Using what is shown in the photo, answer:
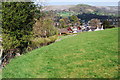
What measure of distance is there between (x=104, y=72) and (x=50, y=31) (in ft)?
76.0

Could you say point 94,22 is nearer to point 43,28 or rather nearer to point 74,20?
point 74,20

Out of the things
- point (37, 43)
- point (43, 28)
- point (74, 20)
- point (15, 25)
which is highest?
point (15, 25)

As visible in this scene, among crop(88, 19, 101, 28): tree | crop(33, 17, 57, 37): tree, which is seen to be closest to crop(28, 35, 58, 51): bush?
crop(33, 17, 57, 37): tree

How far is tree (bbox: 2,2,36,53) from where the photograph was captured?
1024 centimetres

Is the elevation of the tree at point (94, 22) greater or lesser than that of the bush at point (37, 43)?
lesser

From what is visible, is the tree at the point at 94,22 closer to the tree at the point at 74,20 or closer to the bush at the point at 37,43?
the tree at the point at 74,20

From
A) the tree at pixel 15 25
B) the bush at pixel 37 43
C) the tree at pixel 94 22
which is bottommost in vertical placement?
the tree at pixel 94 22

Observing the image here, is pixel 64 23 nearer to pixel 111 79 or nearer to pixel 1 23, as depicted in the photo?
pixel 1 23

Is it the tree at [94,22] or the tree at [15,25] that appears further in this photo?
the tree at [94,22]

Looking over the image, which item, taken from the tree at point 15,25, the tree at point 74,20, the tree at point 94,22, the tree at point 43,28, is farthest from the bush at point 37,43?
the tree at point 74,20

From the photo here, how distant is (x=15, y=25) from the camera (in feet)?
36.1

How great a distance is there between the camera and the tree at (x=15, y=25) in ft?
33.6

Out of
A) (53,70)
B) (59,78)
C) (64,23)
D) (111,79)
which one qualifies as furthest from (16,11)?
(64,23)

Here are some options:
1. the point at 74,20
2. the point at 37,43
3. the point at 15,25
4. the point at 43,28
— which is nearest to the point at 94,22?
the point at 74,20
